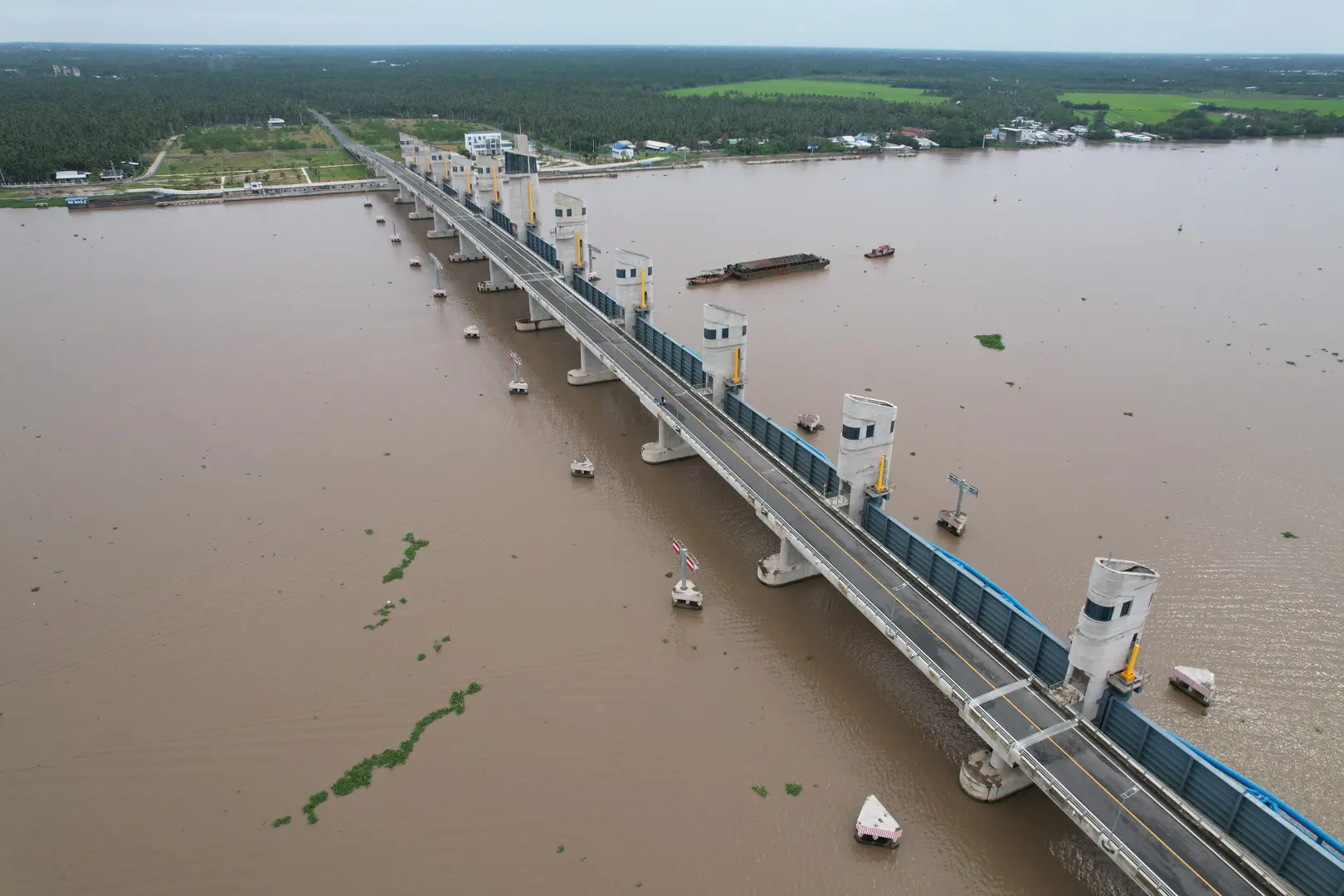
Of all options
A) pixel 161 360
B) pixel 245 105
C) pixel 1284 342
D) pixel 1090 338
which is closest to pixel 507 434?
pixel 161 360

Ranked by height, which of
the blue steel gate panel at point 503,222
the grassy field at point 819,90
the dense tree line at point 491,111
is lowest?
the blue steel gate panel at point 503,222

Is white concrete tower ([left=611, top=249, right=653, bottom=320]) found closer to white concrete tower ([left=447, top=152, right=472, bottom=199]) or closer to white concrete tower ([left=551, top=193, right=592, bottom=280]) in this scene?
white concrete tower ([left=551, top=193, right=592, bottom=280])

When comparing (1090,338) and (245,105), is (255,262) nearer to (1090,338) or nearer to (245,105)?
(1090,338)

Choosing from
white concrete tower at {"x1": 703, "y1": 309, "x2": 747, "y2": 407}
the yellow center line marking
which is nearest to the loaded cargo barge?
white concrete tower at {"x1": 703, "y1": 309, "x2": 747, "y2": 407}

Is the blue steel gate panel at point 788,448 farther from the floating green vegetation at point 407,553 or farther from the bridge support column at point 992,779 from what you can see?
the floating green vegetation at point 407,553

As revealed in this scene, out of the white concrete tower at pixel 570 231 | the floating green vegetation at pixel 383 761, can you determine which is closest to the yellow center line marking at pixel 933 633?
the floating green vegetation at pixel 383 761
